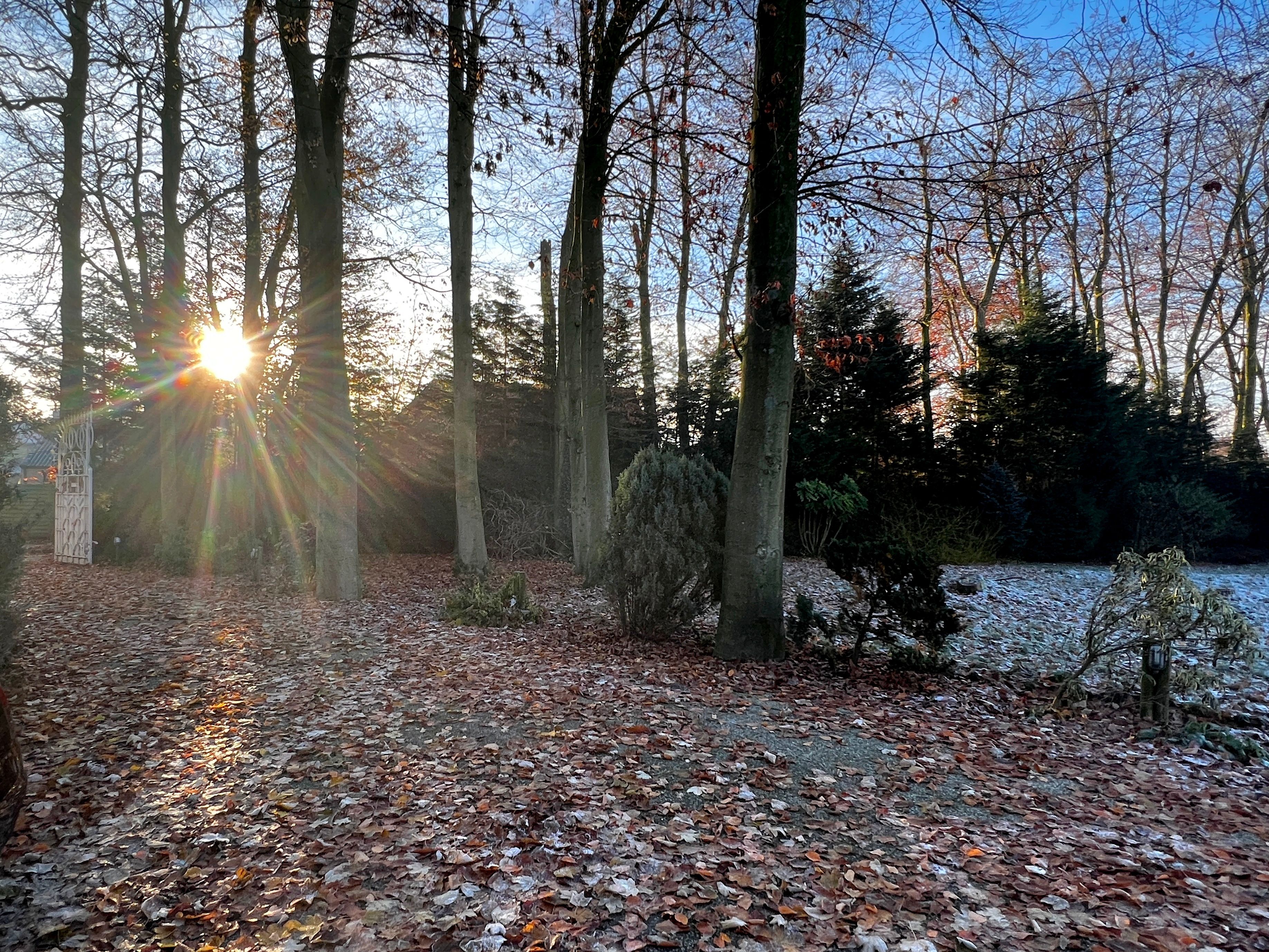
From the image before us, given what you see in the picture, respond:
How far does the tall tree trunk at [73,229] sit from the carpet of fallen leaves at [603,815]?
9.07 meters

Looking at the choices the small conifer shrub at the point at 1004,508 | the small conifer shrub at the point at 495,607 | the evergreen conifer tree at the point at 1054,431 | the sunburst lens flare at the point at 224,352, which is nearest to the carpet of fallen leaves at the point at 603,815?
the small conifer shrub at the point at 495,607

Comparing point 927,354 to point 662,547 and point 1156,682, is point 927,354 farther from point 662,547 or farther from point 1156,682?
point 1156,682

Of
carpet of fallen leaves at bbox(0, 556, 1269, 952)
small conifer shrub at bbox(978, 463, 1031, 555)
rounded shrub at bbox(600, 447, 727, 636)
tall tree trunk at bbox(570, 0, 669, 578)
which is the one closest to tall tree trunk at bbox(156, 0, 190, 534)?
tall tree trunk at bbox(570, 0, 669, 578)

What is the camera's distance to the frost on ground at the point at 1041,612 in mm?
5711

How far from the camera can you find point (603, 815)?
3121 millimetres

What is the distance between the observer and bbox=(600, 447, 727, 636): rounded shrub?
20.5 feet

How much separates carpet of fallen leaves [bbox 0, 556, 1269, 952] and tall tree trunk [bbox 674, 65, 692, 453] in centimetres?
440

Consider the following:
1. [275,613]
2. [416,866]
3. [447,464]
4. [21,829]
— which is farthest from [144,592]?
→ [416,866]

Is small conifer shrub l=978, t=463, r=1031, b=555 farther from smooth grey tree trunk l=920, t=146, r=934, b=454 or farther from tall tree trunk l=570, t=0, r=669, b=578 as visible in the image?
tall tree trunk l=570, t=0, r=669, b=578

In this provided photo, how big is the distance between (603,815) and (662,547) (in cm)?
320

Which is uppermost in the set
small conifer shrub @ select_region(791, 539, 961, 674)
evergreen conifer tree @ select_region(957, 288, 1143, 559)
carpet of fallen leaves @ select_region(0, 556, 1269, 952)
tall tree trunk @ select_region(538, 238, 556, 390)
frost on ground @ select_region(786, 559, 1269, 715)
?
tall tree trunk @ select_region(538, 238, 556, 390)

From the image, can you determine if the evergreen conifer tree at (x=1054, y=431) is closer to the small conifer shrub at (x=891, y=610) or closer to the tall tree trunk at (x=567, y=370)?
the tall tree trunk at (x=567, y=370)

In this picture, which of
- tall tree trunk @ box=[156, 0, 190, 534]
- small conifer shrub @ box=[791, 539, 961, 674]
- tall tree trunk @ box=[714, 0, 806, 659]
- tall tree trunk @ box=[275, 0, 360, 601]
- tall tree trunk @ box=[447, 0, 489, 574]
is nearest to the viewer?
small conifer shrub @ box=[791, 539, 961, 674]

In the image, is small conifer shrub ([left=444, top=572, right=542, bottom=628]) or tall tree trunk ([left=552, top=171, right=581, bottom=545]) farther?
tall tree trunk ([left=552, top=171, right=581, bottom=545])
